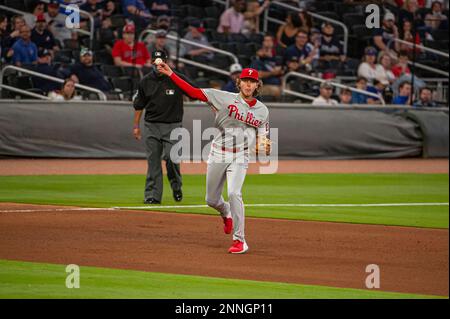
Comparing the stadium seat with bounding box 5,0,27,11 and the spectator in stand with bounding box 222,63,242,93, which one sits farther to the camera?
the spectator in stand with bounding box 222,63,242,93

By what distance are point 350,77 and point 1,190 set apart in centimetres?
1212

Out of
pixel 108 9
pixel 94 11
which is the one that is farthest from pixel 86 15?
pixel 108 9

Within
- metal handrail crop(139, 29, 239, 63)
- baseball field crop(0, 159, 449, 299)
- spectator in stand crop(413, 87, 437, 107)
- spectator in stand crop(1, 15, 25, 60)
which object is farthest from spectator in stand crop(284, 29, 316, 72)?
spectator in stand crop(1, 15, 25, 60)

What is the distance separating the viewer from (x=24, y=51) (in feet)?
72.7

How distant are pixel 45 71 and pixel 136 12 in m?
2.97

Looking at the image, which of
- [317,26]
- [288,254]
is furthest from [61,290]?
[317,26]

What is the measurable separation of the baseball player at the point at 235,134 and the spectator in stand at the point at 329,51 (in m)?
15.7

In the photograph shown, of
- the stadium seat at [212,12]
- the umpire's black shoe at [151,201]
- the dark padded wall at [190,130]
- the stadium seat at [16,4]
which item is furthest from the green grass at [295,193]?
the stadium seat at [212,12]

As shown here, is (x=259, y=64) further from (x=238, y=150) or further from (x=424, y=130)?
(x=238, y=150)

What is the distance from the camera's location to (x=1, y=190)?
1702cm

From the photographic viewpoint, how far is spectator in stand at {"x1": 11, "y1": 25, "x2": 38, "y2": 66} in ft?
72.1

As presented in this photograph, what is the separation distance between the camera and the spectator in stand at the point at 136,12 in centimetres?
2418

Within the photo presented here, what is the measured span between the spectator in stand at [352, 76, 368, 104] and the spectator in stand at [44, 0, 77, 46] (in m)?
7.26

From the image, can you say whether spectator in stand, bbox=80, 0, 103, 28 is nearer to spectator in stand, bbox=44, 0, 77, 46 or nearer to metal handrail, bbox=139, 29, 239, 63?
spectator in stand, bbox=44, 0, 77, 46
